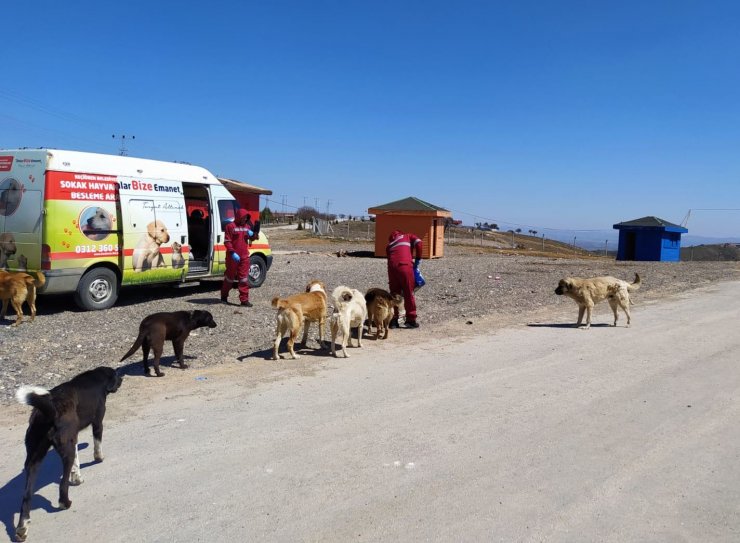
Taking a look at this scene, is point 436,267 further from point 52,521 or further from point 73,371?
point 52,521

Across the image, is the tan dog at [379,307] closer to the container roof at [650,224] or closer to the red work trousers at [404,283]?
the red work trousers at [404,283]

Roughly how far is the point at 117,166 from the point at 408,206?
21.0 meters

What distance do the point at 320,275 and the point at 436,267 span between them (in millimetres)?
7165

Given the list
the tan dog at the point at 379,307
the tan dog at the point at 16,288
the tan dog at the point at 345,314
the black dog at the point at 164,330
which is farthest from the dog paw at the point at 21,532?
the tan dog at the point at 16,288

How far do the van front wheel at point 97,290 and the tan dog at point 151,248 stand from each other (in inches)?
22.0

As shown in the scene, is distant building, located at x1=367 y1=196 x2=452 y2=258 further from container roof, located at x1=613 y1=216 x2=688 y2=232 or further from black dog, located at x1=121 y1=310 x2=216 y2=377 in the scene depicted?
black dog, located at x1=121 y1=310 x2=216 y2=377

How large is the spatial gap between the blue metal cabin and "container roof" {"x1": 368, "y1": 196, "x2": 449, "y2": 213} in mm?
13604

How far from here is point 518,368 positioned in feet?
26.1

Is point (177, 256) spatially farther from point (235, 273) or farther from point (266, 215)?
point (266, 215)

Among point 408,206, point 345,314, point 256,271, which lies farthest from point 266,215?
point 345,314

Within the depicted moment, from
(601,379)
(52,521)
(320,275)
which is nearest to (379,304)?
(601,379)

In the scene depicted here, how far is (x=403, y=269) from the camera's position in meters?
10.7

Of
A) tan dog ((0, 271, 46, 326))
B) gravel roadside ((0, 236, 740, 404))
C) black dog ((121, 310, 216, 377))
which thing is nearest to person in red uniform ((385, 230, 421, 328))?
gravel roadside ((0, 236, 740, 404))

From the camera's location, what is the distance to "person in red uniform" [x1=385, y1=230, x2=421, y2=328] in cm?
1072
